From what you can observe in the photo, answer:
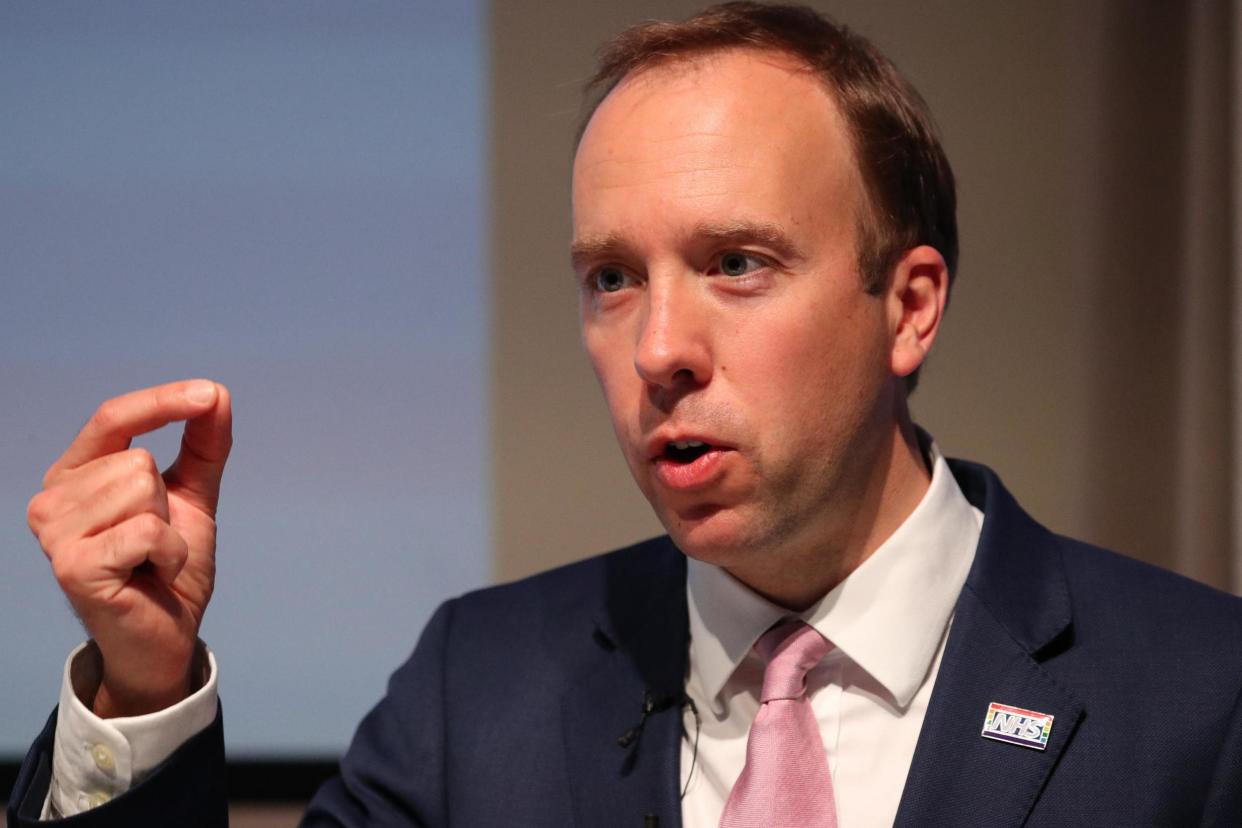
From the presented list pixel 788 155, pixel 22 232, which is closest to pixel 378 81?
pixel 22 232

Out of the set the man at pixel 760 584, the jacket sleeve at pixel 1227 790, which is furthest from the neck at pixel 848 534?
the jacket sleeve at pixel 1227 790

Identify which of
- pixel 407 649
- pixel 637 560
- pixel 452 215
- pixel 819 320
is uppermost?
pixel 452 215

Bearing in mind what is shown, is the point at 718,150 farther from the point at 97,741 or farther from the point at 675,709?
the point at 97,741

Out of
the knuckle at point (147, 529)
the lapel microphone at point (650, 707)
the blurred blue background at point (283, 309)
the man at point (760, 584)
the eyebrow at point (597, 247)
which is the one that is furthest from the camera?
the blurred blue background at point (283, 309)

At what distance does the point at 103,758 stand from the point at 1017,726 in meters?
1.20

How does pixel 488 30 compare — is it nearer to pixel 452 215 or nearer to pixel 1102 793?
pixel 452 215

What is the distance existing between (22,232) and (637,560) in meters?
1.79

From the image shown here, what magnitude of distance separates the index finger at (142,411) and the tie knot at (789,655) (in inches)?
33.6

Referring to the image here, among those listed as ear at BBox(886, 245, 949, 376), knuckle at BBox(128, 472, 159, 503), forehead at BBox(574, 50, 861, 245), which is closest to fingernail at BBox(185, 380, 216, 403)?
knuckle at BBox(128, 472, 159, 503)

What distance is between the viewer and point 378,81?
3.06 metres

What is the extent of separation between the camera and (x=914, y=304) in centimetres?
197

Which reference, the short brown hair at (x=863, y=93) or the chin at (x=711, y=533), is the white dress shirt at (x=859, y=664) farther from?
the short brown hair at (x=863, y=93)

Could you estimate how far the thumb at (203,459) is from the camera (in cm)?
169

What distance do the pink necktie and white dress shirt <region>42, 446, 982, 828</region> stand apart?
34mm
